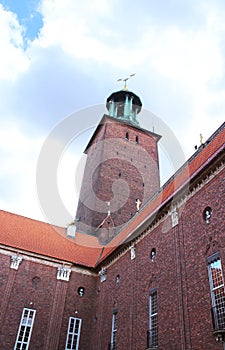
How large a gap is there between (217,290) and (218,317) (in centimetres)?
93

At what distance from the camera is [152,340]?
15000mm

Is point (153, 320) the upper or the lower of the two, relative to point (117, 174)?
lower

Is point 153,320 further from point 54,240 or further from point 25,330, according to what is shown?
point 54,240

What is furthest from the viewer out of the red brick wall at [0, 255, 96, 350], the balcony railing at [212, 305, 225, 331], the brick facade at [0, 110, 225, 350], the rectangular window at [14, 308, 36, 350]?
the red brick wall at [0, 255, 96, 350]

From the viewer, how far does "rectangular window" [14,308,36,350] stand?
20281mm

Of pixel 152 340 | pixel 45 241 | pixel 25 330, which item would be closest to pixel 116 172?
pixel 45 241

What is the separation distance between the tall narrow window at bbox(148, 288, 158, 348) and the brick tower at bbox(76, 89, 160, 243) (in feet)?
46.7

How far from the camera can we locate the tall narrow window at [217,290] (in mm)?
11211

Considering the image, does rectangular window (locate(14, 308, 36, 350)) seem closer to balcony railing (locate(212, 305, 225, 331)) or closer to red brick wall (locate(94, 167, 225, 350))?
red brick wall (locate(94, 167, 225, 350))

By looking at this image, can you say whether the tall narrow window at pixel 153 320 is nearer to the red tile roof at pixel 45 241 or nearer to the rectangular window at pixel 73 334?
the rectangular window at pixel 73 334

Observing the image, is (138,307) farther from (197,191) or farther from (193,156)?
(193,156)

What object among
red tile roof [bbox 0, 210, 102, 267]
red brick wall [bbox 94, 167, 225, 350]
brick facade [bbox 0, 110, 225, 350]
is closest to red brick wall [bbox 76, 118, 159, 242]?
red tile roof [bbox 0, 210, 102, 267]

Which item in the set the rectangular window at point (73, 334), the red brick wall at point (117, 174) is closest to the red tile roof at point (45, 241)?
the red brick wall at point (117, 174)

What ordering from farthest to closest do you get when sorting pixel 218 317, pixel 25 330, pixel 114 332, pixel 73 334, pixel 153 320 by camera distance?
1. pixel 73 334
2. pixel 25 330
3. pixel 114 332
4. pixel 153 320
5. pixel 218 317
